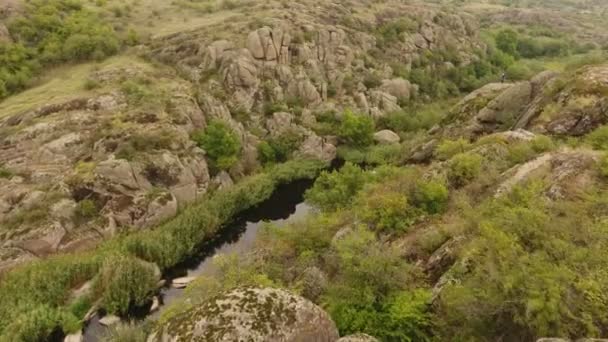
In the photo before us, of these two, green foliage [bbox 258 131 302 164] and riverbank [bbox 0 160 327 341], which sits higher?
riverbank [bbox 0 160 327 341]

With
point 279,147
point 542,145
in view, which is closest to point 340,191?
point 542,145

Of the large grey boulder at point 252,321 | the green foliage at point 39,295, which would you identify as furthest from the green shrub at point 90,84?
the large grey boulder at point 252,321

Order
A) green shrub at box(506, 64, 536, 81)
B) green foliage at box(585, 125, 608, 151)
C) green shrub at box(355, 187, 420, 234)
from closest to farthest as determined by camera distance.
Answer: green shrub at box(355, 187, 420, 234), green foliage at box(585, 125, 608, 151), green shrub at box(506, 64, 536, 81)

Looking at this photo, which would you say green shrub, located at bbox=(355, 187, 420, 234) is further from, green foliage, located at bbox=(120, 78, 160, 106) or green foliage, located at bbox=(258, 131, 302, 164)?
green foliage, located at bbox=(120, 78, 160, 106)

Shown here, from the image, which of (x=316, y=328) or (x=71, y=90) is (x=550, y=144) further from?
(x=71, y=90)

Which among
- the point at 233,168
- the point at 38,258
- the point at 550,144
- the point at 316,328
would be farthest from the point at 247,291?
the point at 233,168

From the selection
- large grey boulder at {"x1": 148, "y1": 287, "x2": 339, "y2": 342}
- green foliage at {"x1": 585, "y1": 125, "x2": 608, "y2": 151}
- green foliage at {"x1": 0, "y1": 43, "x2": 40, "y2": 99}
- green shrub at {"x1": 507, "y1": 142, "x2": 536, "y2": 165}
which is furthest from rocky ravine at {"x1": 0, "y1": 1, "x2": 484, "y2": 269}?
green foliage at {"x1": 585, "y1": 125, "x2": 608, "y2": 151}

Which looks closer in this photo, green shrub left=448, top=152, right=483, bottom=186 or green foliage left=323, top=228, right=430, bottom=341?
green foliage left=323, top=228, right=430, bottom=341
